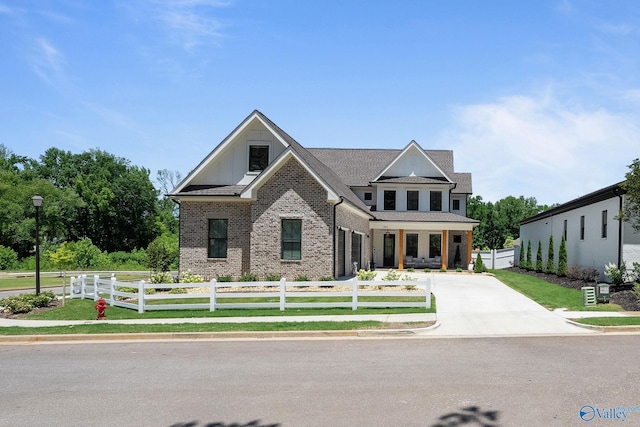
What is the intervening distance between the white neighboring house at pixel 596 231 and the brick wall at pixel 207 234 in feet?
Result: 53.3

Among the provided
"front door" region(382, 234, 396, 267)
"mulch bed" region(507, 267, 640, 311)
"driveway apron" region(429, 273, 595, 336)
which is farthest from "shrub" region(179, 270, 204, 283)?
"mulch bed" region(507, 267, 640, 311)

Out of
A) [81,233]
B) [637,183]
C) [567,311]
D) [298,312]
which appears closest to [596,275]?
[637,183]

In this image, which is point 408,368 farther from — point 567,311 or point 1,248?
point 1,248

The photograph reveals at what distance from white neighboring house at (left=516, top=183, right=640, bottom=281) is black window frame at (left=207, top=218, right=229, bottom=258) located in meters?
17.2

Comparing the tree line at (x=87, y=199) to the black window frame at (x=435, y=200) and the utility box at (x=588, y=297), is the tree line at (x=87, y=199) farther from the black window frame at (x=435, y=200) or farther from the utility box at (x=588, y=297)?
the utility box at (x=588, y=297)

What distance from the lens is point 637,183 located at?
20297 millimetres

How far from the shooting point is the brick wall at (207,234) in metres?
26.4

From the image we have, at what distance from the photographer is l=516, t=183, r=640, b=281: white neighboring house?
23094 millimetres

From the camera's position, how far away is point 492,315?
16.8 m

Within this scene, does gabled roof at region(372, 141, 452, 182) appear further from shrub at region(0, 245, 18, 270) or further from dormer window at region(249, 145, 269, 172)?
shrub at region(0, 245, 18, 270)

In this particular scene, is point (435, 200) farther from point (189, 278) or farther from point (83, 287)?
point (83, 287)

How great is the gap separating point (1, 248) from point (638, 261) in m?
55.7

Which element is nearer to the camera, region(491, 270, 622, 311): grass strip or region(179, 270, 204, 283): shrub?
region(491, 270, 622, 311): grass strip

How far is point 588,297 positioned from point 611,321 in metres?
3.76
